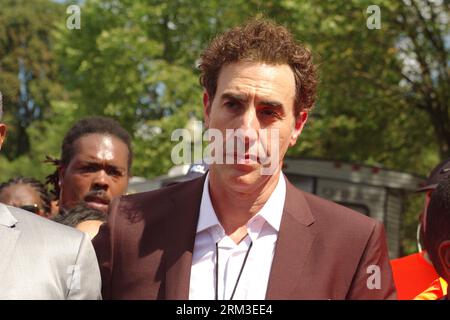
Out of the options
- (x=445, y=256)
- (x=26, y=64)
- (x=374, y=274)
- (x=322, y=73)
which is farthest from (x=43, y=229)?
(x=26, y=64)

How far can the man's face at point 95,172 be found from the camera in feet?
17.0

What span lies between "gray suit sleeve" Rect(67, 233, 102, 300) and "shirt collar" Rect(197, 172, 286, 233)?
0.40 metres

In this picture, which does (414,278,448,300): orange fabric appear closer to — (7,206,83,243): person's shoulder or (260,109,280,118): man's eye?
(260,109,280,118): man's eye

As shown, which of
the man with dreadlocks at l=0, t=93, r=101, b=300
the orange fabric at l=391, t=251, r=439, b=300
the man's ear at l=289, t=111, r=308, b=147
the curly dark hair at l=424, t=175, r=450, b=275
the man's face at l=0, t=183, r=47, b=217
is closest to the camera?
the man with dreadlocks at l=0, t=93, r=101, b=300

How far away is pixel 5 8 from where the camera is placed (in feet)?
155

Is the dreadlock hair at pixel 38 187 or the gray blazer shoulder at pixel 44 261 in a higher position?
the gray blazer shoulder at pixel 44 261

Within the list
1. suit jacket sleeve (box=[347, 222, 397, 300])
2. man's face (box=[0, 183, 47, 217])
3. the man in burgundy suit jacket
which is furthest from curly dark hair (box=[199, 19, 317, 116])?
man's face (box=[0, 183, 47, 217])

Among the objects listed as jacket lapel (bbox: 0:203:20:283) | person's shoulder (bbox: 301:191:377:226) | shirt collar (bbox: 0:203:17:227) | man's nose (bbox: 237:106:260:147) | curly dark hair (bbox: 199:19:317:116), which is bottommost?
jacket lapel (bbox: 0:203:20:283)

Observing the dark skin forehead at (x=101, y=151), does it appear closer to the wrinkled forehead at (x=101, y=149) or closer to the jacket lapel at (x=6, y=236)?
the wrinkled forehead at (x=101, y=149)

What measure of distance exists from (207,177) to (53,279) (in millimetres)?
716

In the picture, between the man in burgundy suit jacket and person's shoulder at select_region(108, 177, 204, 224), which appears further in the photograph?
person's shoulder at select_region(108, 177, 204, 224)

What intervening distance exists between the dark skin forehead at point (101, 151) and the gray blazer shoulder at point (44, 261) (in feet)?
8.08

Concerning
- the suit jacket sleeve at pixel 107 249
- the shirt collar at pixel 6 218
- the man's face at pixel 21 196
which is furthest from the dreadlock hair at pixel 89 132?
the shirt collar at pixel 6 218

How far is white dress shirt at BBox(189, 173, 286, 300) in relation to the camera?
2.86 m
